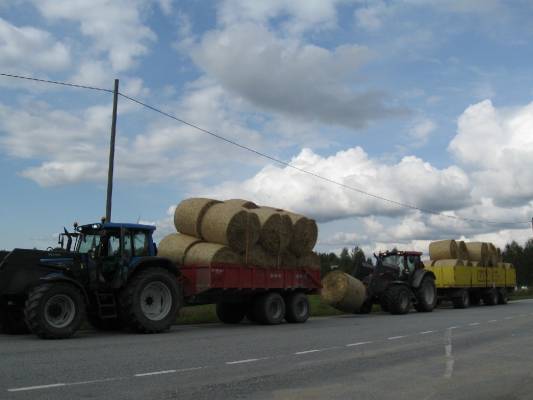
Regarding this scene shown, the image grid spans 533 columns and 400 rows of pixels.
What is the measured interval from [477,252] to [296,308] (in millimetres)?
14987

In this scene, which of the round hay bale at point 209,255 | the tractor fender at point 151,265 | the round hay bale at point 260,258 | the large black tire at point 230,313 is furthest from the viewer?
the large black tire at point 230,313

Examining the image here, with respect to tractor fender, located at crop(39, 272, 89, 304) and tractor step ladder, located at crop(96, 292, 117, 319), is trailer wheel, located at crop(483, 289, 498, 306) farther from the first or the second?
tractor fender, located at crop(39, 272, 89, 304)

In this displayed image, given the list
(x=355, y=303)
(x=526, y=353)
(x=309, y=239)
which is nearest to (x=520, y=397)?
(x=526, y=353)

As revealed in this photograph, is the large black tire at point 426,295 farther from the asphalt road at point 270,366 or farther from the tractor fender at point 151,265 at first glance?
the tractor fender at point 151,265

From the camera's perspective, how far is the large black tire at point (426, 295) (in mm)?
23891

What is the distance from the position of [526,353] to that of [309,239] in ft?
26.0

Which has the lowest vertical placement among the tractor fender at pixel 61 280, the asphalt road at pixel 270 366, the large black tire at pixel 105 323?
the asphalt road at pixel 270 366

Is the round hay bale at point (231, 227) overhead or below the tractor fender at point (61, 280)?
overhead

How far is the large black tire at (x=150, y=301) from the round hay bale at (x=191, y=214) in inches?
81.6

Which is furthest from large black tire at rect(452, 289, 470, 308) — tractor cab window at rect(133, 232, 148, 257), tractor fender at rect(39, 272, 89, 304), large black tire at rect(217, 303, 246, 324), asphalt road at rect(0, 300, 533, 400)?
tractor fender at rect(39, 272, 89, 304)

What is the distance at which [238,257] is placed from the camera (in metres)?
15.9

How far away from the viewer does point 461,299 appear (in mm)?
27109

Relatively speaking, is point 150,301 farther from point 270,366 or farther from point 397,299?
point 397,299

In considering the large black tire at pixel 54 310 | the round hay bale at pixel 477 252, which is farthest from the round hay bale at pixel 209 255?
the round hay bale at pixel 477 252
